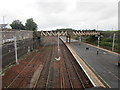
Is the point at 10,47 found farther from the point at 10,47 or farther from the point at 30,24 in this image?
the point at 30,24

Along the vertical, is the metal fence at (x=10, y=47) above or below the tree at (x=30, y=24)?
below

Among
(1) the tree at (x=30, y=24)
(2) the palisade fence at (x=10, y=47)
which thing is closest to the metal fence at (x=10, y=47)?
(2) the palisade fence at (x=10, y=47)

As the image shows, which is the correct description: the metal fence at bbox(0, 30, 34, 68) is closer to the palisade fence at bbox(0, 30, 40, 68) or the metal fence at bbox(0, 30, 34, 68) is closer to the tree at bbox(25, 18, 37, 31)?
the palisade fence at bbox(0, 30, 40, 68)

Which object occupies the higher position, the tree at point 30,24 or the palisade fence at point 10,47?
the tree at point 30,24

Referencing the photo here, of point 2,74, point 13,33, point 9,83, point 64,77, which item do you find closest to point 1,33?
point 13,33

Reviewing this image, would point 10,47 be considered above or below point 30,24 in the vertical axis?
below

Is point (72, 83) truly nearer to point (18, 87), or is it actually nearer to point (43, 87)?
point (43, 87)

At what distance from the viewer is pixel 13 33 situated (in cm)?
5031

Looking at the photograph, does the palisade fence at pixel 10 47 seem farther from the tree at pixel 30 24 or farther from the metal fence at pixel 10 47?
the tree at pixel 30 24

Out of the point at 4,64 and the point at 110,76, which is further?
the point at 4,64

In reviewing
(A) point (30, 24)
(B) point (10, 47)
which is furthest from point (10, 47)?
(A) point (30, 24)

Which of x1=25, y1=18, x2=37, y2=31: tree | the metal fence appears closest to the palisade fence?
the metal fence

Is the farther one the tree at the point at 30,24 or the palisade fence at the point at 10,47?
the tree at the point at 30,24

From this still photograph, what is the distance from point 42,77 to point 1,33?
3269cm
